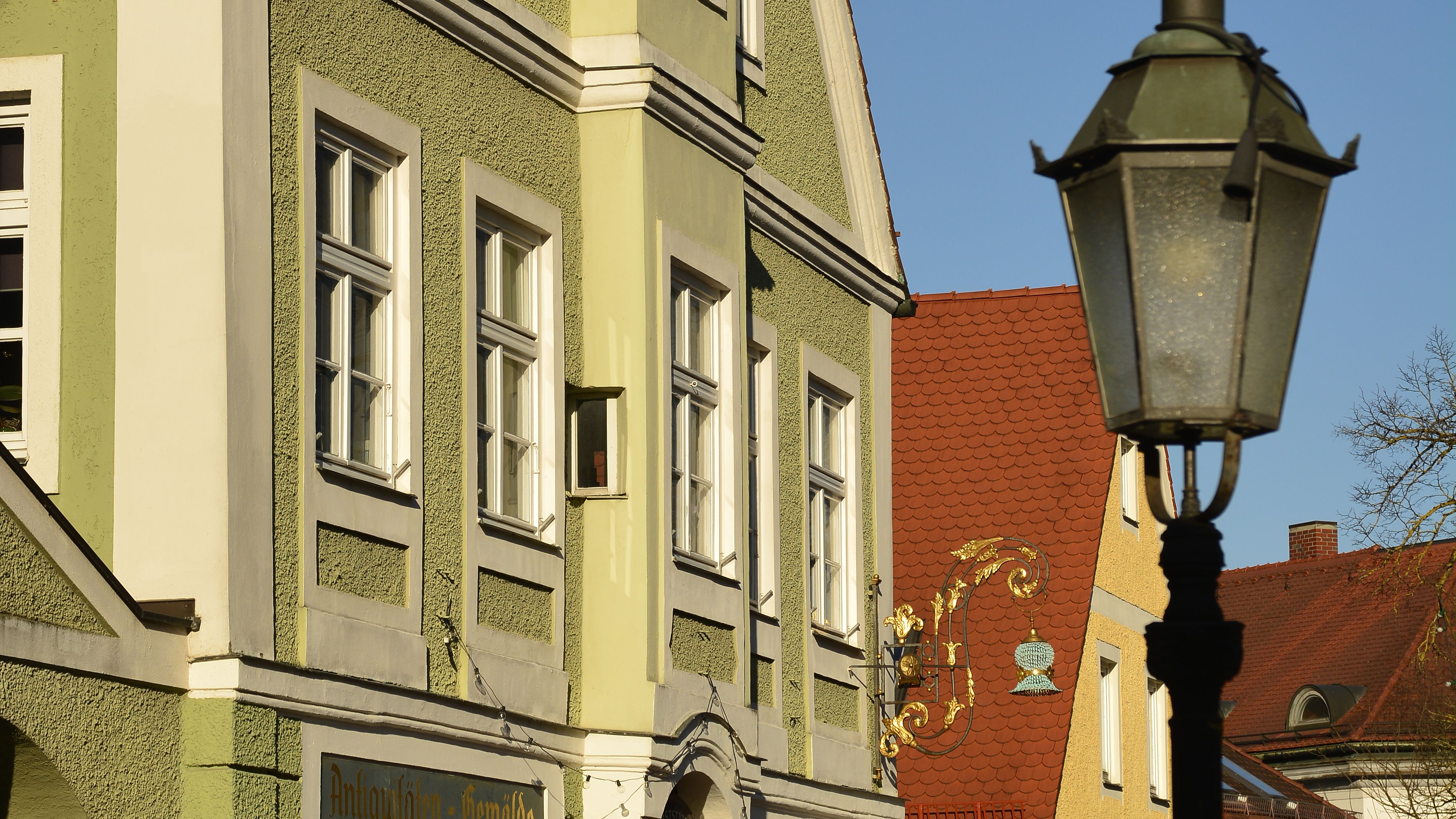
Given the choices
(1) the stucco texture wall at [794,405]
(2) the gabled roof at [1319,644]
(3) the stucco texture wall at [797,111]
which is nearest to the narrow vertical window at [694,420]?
(1) the stucco texture wall at [794,405]

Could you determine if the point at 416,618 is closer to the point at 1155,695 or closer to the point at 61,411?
the point at 61,411

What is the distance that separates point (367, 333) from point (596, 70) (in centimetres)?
274

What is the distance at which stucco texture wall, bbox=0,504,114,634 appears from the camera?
24.3 ft

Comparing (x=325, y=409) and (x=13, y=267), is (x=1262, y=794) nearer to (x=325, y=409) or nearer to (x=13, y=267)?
(x=325, y=409)

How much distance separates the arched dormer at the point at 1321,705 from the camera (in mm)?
43000

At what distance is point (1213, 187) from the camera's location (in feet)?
15.7

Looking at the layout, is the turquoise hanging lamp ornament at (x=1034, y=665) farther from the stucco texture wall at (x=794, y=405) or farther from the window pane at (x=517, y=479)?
the window pane at (x=517, y=479)

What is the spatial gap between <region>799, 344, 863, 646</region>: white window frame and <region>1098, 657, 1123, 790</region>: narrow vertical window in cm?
698

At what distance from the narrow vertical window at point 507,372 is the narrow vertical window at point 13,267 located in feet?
8.11

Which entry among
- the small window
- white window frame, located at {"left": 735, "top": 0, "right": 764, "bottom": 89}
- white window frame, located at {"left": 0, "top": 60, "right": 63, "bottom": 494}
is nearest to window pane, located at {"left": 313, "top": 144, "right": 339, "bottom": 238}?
white window frame, located at {"left": 0, "top": 60, "right": 63, "bottom": 494}

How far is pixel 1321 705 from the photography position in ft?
144

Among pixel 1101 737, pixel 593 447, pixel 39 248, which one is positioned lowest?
pixel 1101 737

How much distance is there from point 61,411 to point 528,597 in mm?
3029

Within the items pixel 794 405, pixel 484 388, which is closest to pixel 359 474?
pixel 484 388
